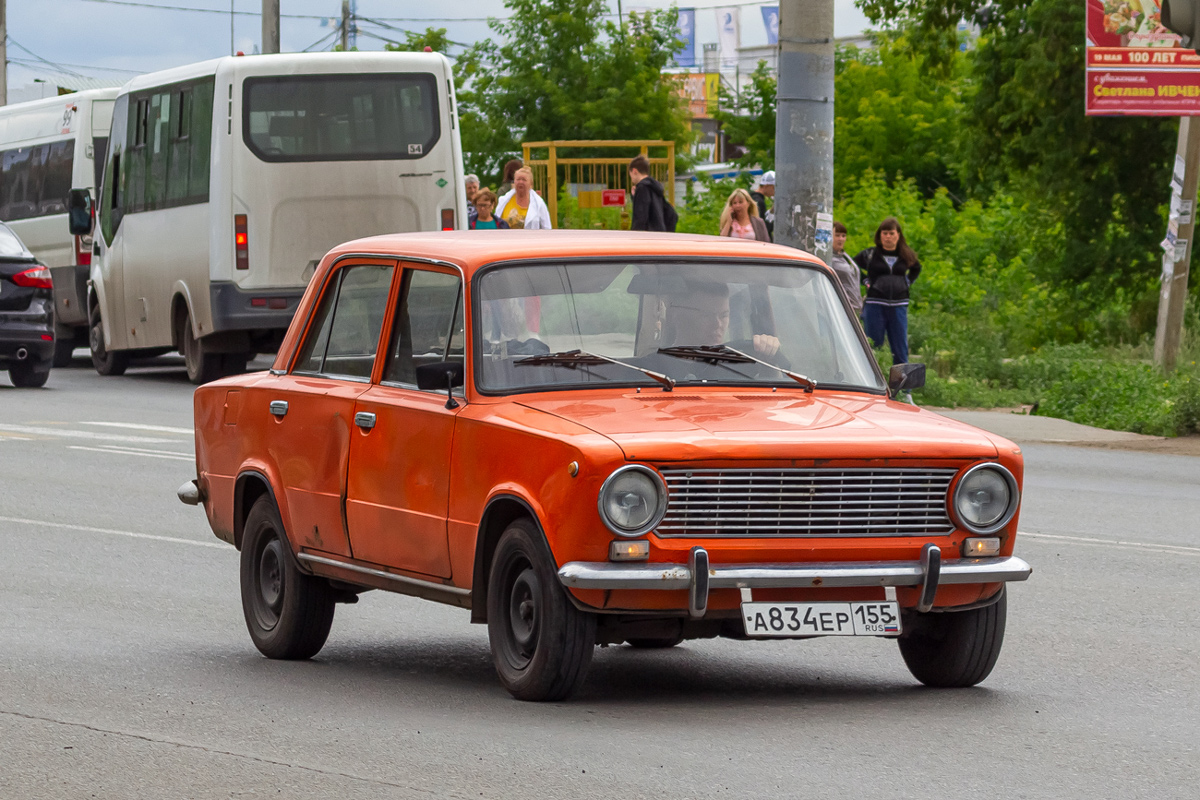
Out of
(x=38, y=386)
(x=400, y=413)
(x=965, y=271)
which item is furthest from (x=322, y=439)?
(x=965, y=271)

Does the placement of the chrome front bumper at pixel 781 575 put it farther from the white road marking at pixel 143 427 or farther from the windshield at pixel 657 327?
the white road marking at pixel 143 427

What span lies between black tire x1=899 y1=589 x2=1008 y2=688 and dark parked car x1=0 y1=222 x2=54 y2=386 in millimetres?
16483

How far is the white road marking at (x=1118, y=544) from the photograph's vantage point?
1178cm

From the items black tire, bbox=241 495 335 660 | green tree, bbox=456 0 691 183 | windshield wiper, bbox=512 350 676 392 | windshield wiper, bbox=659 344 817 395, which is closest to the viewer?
windshield wiper, bbox=512 350 676 392

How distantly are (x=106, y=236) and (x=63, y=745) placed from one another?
18.9 meters

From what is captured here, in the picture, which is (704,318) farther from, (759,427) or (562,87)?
(562,87)

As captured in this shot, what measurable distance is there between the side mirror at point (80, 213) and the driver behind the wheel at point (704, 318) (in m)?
18.7

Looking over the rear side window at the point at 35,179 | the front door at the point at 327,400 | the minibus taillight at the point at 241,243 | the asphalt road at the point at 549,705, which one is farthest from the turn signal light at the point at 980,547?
the rear side window at the point at 35,179

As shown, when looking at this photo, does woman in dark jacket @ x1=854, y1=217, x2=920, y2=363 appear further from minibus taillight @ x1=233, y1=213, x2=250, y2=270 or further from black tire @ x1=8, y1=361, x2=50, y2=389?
black tire @ x1=8, y1=361, x2=50, y2=389

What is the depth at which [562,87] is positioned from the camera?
1980 inches

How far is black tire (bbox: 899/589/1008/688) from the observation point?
7.32 m

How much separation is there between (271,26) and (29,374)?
14.8m

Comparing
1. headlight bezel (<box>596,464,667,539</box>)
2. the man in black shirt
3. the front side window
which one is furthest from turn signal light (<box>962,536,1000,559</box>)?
the man in black shirt

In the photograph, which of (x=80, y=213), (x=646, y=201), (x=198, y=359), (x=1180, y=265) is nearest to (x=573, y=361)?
(x=646, y=201)
